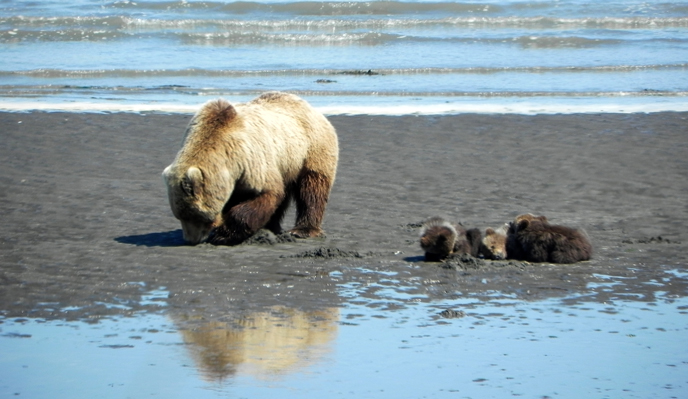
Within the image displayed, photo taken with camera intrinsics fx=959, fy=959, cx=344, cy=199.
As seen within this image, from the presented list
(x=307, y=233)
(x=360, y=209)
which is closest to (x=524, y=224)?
(x=307, y=233)

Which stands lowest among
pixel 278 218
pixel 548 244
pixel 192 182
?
pixel 278 218

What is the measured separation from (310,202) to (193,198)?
1.51 meters

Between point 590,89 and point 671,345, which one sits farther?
point 590,89

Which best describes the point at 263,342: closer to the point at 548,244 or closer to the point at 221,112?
the point at 548,244

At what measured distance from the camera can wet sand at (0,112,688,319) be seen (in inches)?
303

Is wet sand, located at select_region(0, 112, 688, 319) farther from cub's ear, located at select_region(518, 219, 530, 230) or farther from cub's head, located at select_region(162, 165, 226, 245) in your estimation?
cub's ear, located at select_region(518, 219, 530, 230)

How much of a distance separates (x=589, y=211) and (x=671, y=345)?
184 inches

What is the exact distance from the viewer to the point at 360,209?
10953 millimetres

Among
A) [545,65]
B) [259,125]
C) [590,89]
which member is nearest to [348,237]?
[259,125]

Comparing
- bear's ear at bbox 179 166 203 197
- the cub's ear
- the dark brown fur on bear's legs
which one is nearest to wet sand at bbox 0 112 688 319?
the dark brown fur on bear's legs

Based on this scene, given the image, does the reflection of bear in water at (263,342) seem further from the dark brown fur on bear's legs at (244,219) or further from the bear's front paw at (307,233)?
the bear's front paw at (307,233)

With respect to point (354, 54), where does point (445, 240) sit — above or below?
below

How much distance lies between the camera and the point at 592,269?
832 cm

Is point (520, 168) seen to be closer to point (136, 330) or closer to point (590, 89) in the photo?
point (136, 330)
